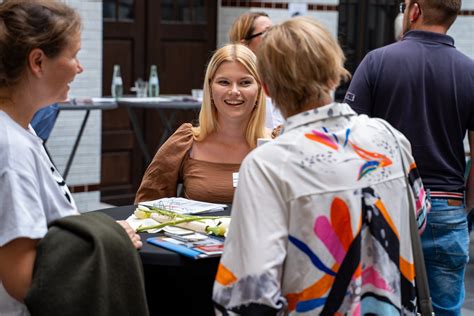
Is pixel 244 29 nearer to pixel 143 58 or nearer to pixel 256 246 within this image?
pixel 143 58

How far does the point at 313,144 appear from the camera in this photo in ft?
7.11

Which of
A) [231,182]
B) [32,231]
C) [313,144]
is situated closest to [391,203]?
[313,144]

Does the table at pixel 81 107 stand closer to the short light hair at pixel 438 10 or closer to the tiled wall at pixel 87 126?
the tiled wall at pixel 87 126

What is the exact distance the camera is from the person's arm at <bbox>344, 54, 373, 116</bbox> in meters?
3.56

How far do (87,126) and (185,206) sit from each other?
4.61 meters

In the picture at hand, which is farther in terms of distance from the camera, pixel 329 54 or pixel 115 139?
pixel 115 139

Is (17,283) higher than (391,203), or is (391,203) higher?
(391,203)

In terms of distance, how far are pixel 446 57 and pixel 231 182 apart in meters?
1.03

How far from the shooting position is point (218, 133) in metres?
3.90

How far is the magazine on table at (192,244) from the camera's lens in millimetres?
2687

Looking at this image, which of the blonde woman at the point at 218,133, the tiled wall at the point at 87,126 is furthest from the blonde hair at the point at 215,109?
the tiled wall at the point at 87,126

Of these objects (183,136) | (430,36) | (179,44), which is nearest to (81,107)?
(179,44)

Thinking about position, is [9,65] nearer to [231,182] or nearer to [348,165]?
[348,165]

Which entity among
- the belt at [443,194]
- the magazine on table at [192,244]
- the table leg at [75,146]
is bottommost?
the table leg at [75,146]
